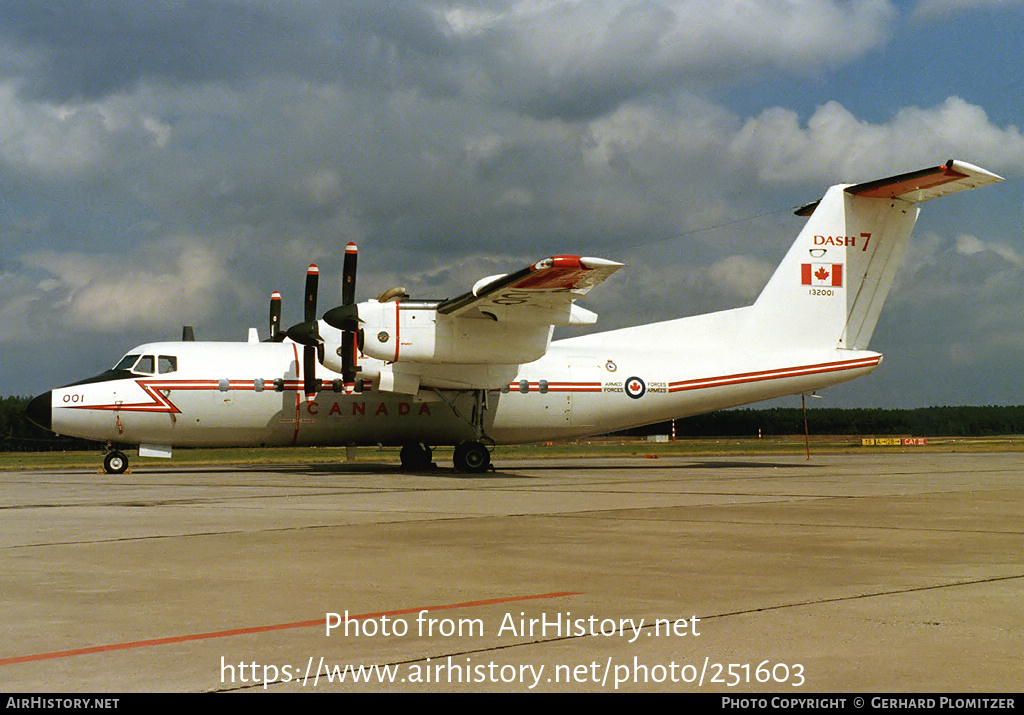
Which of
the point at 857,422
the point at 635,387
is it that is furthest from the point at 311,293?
the point at 857,422

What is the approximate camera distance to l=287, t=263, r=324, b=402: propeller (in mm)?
24062

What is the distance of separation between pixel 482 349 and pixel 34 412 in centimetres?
1112

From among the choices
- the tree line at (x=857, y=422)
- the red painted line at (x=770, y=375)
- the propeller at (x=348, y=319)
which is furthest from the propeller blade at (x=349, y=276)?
the tree line at (x=857, y=422)

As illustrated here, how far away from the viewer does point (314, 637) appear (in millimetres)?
5754

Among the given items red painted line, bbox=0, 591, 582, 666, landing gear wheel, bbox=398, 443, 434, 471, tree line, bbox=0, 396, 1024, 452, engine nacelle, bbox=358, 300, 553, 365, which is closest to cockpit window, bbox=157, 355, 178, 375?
engine nacelle, bbox=358, 300, 553, 365

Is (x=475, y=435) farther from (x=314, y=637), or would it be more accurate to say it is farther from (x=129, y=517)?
(x=314, y=637)

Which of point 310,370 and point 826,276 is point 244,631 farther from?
point 826,276

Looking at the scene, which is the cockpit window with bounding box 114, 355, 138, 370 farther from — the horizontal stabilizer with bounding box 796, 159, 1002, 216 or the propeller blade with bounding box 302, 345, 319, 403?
the horizontal stabilizer with bounding box 796, 159, 1002, 216

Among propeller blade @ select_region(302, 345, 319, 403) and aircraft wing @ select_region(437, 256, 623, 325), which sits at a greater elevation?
aircraft wing @ select_region(437, 256, 623, 325)

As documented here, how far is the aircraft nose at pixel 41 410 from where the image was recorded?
81.2 feet

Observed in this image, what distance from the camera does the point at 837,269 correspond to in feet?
93.0

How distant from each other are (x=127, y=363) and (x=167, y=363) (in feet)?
3.43

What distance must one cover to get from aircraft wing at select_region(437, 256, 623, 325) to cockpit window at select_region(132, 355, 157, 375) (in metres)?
7.52

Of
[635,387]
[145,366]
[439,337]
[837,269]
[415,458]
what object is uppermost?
[837,269]
